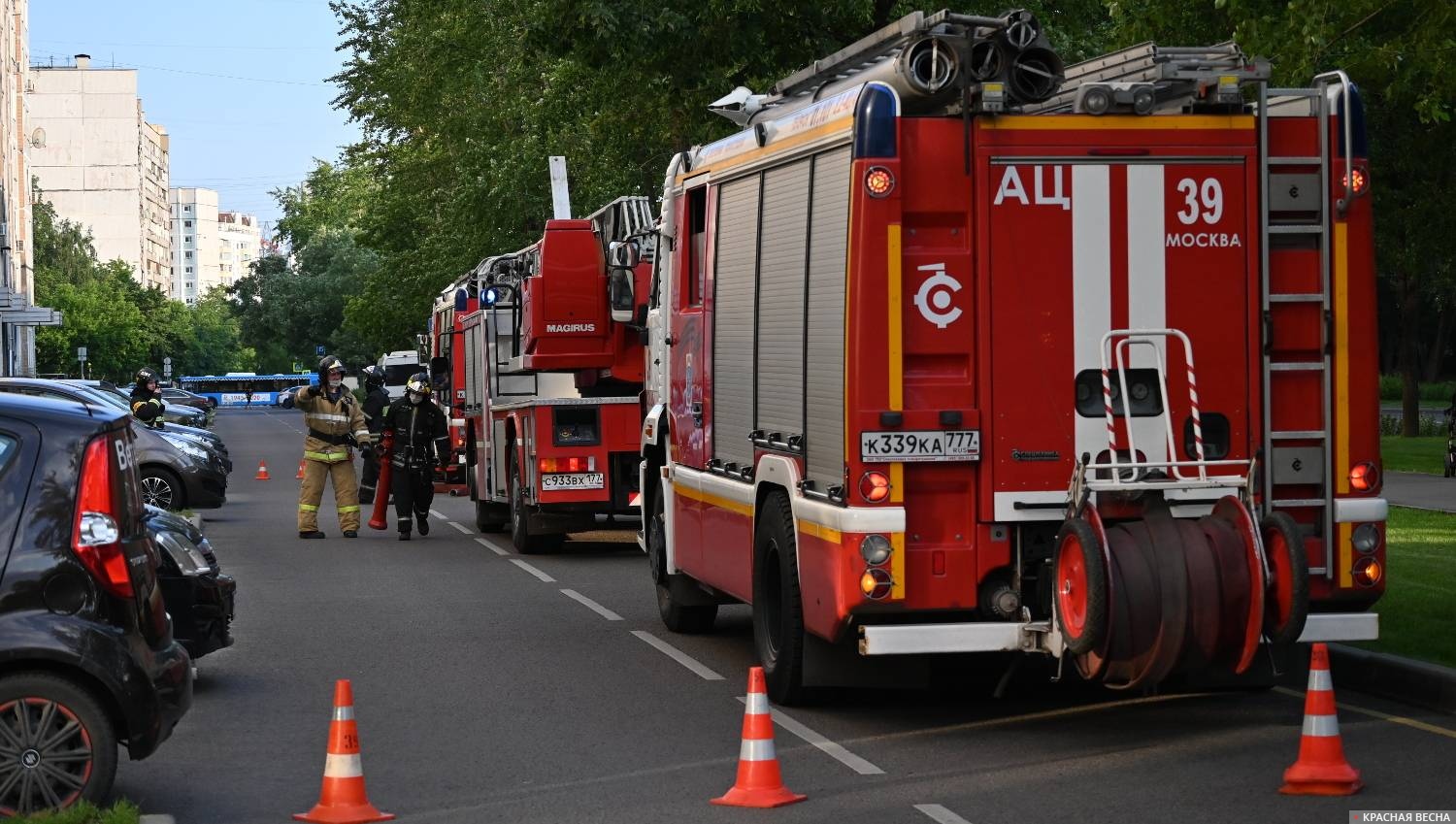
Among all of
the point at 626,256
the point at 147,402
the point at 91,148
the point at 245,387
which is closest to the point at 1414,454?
the point at 147,402

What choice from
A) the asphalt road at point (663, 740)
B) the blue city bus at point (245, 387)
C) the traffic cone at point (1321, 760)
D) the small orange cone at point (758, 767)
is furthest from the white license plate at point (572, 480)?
the blue city bus at point (245, 387)

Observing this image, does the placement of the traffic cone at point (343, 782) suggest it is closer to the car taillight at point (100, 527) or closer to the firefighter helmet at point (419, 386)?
the car taillight at point (100, 527)

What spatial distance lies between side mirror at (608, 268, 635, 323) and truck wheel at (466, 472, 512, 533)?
27.2ft

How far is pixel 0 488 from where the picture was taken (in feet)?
24.7

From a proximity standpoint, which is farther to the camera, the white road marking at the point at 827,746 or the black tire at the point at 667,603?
the black tire at the point at 667,603

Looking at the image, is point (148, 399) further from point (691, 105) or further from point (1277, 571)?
point (1277, 571)

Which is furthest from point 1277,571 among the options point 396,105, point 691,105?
point 396,105

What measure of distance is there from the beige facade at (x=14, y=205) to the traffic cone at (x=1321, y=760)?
212 ft

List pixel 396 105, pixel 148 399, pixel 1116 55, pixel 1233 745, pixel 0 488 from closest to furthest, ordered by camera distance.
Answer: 1. pixel 0 488
2. pixel 1233 745
3. pixel 1116 55
4. pixel 148 399
5. pixel 396 105

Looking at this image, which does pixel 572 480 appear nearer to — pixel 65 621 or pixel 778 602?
pixel 778 602

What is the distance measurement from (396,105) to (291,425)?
1248 inches

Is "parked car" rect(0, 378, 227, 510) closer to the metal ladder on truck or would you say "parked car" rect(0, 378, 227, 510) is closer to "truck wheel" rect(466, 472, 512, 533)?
"truck wheel" rect(466, 472, 512, 533)

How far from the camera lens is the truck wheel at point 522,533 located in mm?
21016

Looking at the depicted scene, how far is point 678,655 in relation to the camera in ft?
42.3
